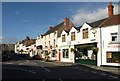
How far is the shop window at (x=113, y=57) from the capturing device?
34.0 meters

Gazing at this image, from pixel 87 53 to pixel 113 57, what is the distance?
290 inches

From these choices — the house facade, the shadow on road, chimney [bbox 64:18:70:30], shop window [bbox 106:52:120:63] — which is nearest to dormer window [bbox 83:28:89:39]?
the house facade

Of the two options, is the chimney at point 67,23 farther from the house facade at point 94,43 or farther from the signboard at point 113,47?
the signboard at point 113,47

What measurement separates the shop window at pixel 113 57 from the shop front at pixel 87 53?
8.26ft

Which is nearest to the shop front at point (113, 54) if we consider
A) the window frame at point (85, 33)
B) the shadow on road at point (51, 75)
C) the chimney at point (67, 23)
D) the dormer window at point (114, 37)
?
the dormer window at point (114, 37)

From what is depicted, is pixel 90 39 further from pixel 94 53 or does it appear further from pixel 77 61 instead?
pixel 77 61

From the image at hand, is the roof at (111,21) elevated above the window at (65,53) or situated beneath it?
elevated above

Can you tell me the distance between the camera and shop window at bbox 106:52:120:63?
112ft

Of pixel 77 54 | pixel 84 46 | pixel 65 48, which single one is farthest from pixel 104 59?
pixel 65 48

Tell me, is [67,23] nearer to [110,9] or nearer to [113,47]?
[110,9]

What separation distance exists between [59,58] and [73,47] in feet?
29.3

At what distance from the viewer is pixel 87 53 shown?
41.2 metres

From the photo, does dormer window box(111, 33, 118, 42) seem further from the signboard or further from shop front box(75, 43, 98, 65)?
shop front box(75, 43, 98, 65)

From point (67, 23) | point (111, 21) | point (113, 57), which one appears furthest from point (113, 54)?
point (67, 23)
